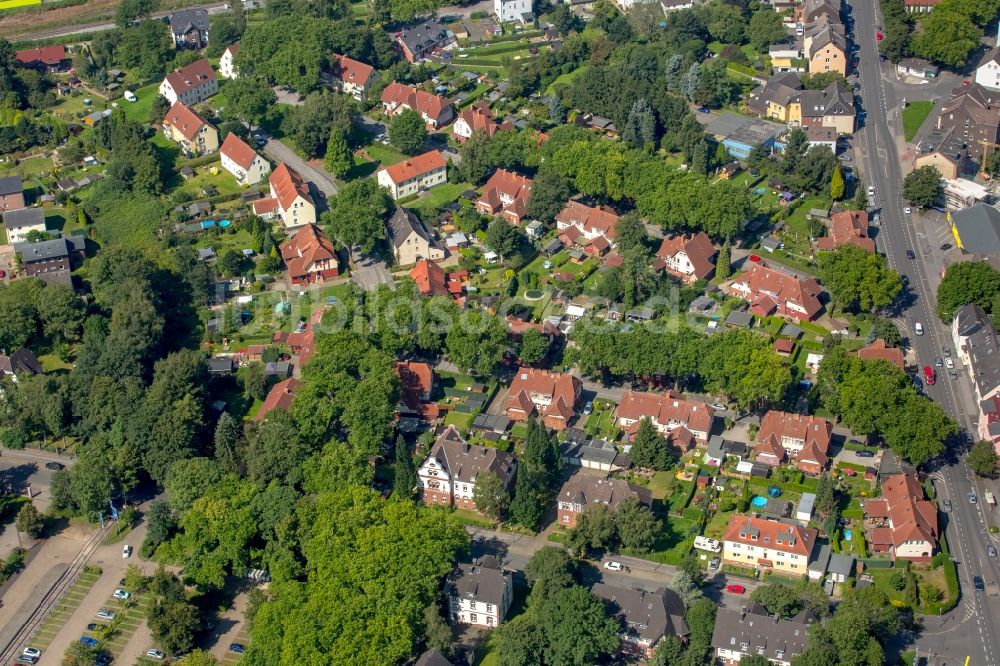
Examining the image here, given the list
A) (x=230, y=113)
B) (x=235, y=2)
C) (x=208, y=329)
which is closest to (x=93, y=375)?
(x=208, y=329)

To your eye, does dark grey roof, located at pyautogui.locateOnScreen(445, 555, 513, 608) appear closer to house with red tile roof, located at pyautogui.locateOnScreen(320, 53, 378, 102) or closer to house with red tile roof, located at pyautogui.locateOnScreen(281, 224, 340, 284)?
house with red tile roof, located at pyautogui.locateOnScreen(281, 224, 340, 284)

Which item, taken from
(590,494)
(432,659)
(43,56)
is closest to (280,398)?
(590,494)

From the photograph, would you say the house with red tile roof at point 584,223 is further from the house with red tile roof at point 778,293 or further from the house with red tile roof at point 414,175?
the house with red tile roof at point 414,175

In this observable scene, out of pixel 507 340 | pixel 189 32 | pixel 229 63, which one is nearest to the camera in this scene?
pixel 507 340

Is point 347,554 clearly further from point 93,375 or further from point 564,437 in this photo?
point 93,375

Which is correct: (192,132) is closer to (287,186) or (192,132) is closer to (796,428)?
(287,186)

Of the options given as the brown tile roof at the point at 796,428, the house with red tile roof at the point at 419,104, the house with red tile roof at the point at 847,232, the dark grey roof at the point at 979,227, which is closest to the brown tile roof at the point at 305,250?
the house with red tile roof at the point at 419,104
